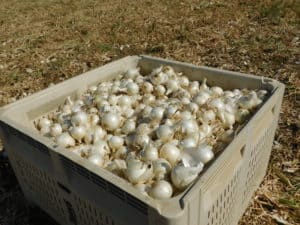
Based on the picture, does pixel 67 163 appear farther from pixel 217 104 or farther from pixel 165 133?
pixel 217 104

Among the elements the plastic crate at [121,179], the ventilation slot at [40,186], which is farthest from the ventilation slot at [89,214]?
the ventilation slot at [40,186]

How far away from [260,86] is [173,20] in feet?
13.6

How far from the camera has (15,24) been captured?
691 centimetres

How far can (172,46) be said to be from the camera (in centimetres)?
497

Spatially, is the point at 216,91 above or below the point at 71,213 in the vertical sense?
above

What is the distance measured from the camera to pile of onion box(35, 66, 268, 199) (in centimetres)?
154

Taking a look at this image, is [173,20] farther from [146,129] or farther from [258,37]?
[146,129]

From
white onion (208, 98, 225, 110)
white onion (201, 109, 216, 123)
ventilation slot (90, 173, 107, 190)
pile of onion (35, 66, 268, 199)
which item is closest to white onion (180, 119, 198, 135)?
pile of onion (35, 66, 268, 199)

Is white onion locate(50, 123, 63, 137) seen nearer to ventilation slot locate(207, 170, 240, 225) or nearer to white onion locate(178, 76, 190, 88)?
white onion locate(178, 76, 190, 88)

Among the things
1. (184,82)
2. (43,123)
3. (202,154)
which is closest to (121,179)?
(202,154)

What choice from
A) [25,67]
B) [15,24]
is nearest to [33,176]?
[25,67]

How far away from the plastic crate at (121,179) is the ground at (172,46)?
0.80 feet

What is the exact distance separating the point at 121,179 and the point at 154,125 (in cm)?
64

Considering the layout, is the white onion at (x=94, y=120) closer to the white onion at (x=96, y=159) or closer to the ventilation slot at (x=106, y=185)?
the white onion at (x=96, y=159)
